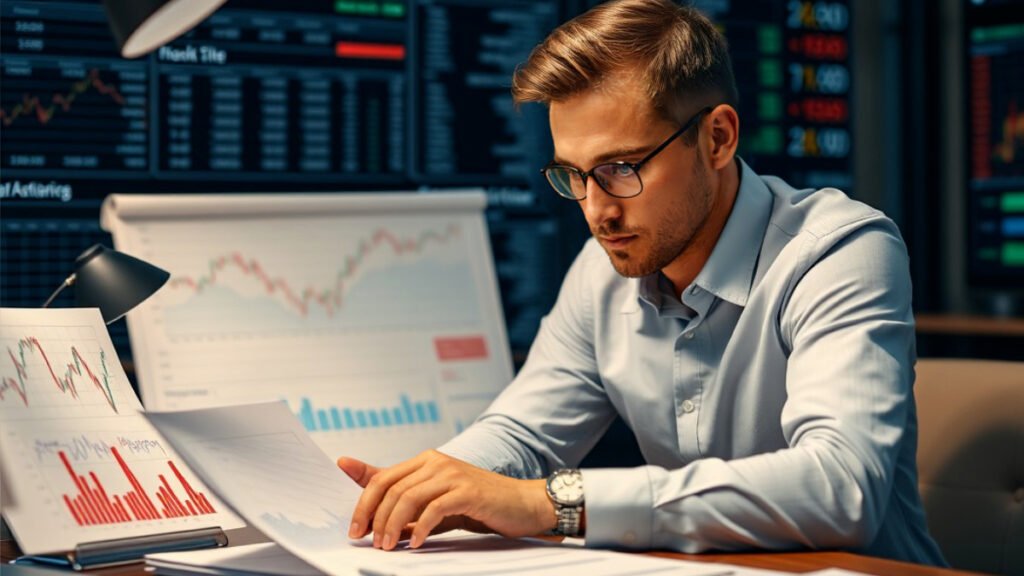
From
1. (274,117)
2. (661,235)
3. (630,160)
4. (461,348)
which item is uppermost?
(274,117)

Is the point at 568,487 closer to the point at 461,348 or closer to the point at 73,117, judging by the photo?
the point at 461,348

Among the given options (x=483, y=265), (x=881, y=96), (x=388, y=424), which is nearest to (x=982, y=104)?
(x=881, y=96)

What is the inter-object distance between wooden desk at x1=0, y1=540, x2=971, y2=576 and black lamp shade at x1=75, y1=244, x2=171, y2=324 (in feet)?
1.52

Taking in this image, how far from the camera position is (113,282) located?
1.68 m

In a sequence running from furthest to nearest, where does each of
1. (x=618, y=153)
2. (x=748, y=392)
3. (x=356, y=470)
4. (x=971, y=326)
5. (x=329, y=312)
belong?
(x=971, y=326), (x=329, y=312), (x=748, y=392), (x=618, y=153), (x=356, y=470)

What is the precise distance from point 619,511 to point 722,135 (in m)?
0.64

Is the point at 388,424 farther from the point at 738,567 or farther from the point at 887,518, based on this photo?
the point at 738,567

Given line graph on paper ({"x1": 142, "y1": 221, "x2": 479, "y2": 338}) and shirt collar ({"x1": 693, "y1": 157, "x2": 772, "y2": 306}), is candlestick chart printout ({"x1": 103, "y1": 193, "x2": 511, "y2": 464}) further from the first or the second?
shirt collar ({"x1": 693, "y1": 157, "x2": 772, "y2": 306})

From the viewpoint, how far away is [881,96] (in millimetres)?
3871

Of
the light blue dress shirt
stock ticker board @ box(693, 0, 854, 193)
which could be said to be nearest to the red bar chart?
the light blue dress shirt

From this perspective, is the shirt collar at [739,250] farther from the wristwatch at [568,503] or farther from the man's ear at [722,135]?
the wristwatch at [568,503]

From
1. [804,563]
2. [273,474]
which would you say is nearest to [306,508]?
[273,474]

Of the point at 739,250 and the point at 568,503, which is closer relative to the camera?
the point at 568,503

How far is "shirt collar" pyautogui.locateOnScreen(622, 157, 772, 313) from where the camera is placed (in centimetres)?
172
